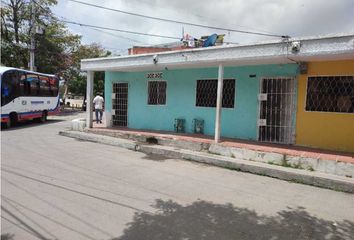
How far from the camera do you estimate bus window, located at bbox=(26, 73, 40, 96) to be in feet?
56.2

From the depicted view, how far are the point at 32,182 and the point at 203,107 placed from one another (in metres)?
6.52

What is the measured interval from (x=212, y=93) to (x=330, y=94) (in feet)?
12.6

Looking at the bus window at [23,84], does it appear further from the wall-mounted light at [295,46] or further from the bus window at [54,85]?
→ the wall-mounted light at [295,46]

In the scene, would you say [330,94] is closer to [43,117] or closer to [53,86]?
[43,117]

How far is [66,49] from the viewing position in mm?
30047

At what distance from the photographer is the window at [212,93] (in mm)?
10750

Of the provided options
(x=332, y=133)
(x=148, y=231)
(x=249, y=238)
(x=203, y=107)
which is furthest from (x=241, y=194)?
(x=203, y=107)

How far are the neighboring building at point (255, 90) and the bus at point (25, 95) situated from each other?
4342mm

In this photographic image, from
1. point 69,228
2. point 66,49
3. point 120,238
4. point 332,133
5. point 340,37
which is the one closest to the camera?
point 120,238

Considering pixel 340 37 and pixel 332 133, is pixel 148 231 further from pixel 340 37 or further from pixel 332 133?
pixel 332 133

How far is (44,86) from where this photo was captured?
62.6 feet

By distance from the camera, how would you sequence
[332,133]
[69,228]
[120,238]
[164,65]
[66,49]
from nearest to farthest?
[120,238]
[69,228]
[332,133]
[164,65]
[66,49]

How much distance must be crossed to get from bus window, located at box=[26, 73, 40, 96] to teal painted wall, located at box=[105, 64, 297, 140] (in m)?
5.24

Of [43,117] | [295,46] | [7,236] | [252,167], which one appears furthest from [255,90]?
[43,117]
